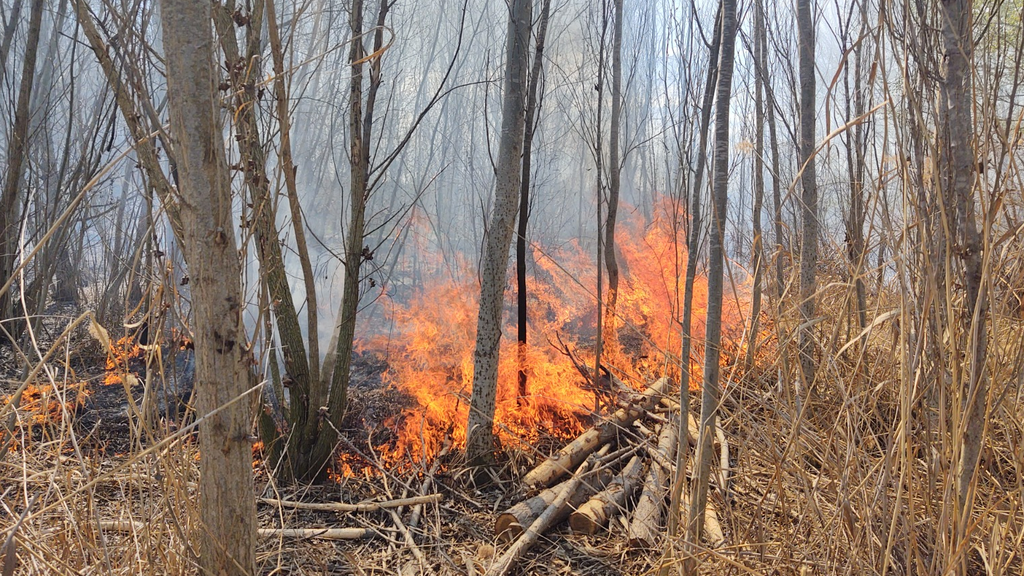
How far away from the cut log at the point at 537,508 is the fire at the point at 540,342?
1.36ft

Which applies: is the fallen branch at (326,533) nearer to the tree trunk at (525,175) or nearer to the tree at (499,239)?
the tree at (499,239)

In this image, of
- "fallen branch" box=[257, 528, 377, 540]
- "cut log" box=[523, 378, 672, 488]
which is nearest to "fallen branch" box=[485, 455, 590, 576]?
"cut log" box=[523, 378, 672, 488]

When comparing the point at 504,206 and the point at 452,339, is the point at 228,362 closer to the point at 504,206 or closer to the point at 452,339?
the point at 504,206

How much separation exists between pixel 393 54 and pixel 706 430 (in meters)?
12.6

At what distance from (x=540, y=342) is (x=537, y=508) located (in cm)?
487

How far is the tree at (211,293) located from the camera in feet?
4.45

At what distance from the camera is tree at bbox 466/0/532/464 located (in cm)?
355

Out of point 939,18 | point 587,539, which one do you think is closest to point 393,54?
point 587,539

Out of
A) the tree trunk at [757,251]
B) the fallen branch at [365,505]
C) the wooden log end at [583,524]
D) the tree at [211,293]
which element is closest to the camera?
the tree at [211,293]

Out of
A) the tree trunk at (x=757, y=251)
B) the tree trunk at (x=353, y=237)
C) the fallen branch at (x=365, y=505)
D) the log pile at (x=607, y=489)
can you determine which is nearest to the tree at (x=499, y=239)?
the log pile at (x=607, y=489)

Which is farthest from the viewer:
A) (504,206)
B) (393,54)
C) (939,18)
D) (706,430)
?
(393,54)

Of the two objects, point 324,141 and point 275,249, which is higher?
point 324,141

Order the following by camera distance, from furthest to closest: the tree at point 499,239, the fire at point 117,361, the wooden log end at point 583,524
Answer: the tree at point 499,239 → the wooden log end at point 583,524 → the fire at point 117,361

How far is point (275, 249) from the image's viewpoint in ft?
9.74
